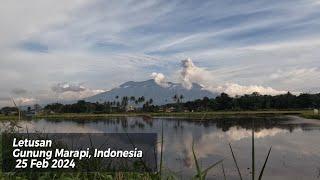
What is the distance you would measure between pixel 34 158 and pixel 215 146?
90.3 feet

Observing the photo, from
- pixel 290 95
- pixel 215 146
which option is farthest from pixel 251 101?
pixel 215 146

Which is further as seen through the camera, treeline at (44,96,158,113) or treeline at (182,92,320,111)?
treeline at (44,96,158,113)

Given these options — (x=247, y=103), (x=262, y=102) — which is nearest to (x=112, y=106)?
(x=247, y=103)

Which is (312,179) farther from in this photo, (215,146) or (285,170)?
(215,146)

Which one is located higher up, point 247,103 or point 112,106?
point 247,103

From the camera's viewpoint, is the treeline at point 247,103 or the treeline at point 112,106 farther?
the treeline at point 112,106

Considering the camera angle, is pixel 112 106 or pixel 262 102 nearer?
pixel 262 102

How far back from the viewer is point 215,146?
1406 inches

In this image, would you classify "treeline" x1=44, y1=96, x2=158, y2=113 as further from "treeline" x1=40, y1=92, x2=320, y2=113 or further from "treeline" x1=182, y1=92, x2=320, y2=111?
"treeline" x1=182, y1=92, x2=320, y2=111

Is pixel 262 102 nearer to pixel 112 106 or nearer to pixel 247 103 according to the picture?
pixel 247 103

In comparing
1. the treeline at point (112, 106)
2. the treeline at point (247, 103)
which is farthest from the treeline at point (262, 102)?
the treeline at point (112, 106)

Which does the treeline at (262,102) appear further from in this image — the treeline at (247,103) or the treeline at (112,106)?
the treeline at (112,106)

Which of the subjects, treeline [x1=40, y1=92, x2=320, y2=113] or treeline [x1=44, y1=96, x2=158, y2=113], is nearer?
treeline [x1=40, y1=92, x2=320, y2=113]

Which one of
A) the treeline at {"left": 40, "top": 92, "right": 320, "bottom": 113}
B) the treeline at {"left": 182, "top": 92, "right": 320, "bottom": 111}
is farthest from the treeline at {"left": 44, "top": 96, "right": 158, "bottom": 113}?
the treeline at {"left": 182, "top": 92, "right": 320, "bottom": 111}
